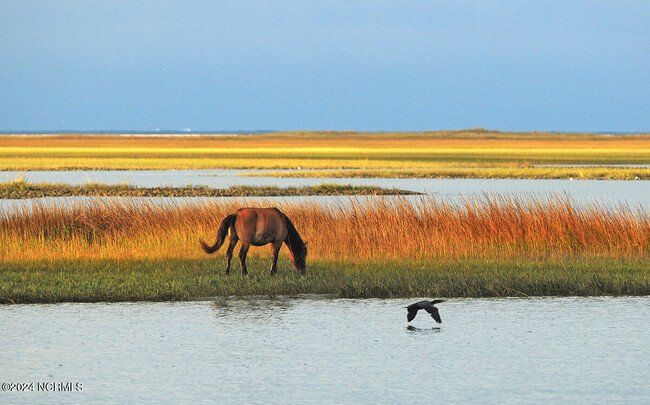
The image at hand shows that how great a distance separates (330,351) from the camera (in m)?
10.4

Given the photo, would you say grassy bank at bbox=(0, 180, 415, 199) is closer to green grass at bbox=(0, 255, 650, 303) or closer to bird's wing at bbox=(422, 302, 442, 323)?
green grass at bbox=(0, 255, 650, 303)

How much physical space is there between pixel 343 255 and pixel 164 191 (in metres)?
25.2

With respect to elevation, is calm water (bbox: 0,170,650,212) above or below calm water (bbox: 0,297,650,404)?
above

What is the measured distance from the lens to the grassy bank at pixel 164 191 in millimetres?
41406

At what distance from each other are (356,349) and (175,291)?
466cm

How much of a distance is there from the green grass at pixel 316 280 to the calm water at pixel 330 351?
2.07 feet

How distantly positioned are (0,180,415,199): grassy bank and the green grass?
23495mm

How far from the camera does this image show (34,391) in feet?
28.1

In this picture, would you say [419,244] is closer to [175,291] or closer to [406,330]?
[175,291]

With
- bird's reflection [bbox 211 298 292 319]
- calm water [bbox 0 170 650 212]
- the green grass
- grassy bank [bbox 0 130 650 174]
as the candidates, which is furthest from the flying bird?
grassy bank [bbox 0 130 650 174]

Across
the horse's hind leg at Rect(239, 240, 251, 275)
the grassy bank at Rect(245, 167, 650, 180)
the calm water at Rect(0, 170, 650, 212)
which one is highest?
the grassy bank at Rect(245, 167, 650, 180)

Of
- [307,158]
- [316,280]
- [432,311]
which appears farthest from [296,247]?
[307,158]

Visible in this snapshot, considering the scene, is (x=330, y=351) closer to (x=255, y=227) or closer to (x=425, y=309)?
(x=425, y=309)

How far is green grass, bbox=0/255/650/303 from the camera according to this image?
47.0 feet
